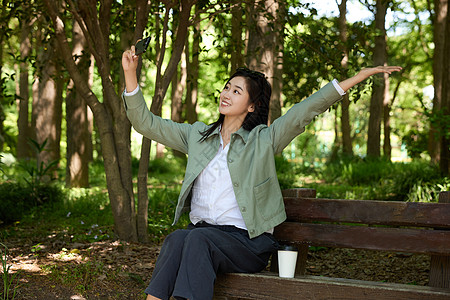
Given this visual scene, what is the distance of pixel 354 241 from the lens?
3.07 metres

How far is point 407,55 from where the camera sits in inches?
831

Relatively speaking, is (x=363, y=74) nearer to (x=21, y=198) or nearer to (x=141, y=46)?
(x=141, y=46)

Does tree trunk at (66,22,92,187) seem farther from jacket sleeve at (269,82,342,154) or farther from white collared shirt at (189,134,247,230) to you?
jacket sleeve at (269,82,342,154)

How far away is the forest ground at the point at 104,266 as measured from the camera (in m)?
3.89

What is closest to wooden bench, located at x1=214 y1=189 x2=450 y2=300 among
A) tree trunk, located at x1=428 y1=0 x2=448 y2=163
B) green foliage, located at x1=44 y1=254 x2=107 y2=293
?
green foliage, located at x1=44 y1=254 x2=107 y2=293

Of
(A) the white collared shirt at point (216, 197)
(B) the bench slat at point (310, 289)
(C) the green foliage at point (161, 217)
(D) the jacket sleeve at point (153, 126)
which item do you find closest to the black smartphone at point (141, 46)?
(D) the jacket sleeve at point (153, 126)

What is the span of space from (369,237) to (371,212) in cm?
14

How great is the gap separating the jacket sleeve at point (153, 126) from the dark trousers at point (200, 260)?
612 millimetres

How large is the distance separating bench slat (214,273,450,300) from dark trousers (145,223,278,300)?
0.30ft

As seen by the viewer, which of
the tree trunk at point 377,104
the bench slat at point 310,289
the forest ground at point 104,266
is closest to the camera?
the bench slat at point 310,289

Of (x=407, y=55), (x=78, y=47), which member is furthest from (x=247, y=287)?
(x=407, y=55)

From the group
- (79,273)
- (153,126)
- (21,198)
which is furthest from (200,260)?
(21,198)

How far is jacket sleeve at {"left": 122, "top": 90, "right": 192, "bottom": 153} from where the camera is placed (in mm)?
2987

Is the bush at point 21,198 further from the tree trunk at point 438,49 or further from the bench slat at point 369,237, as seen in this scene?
the tree trunk at point 438,49
